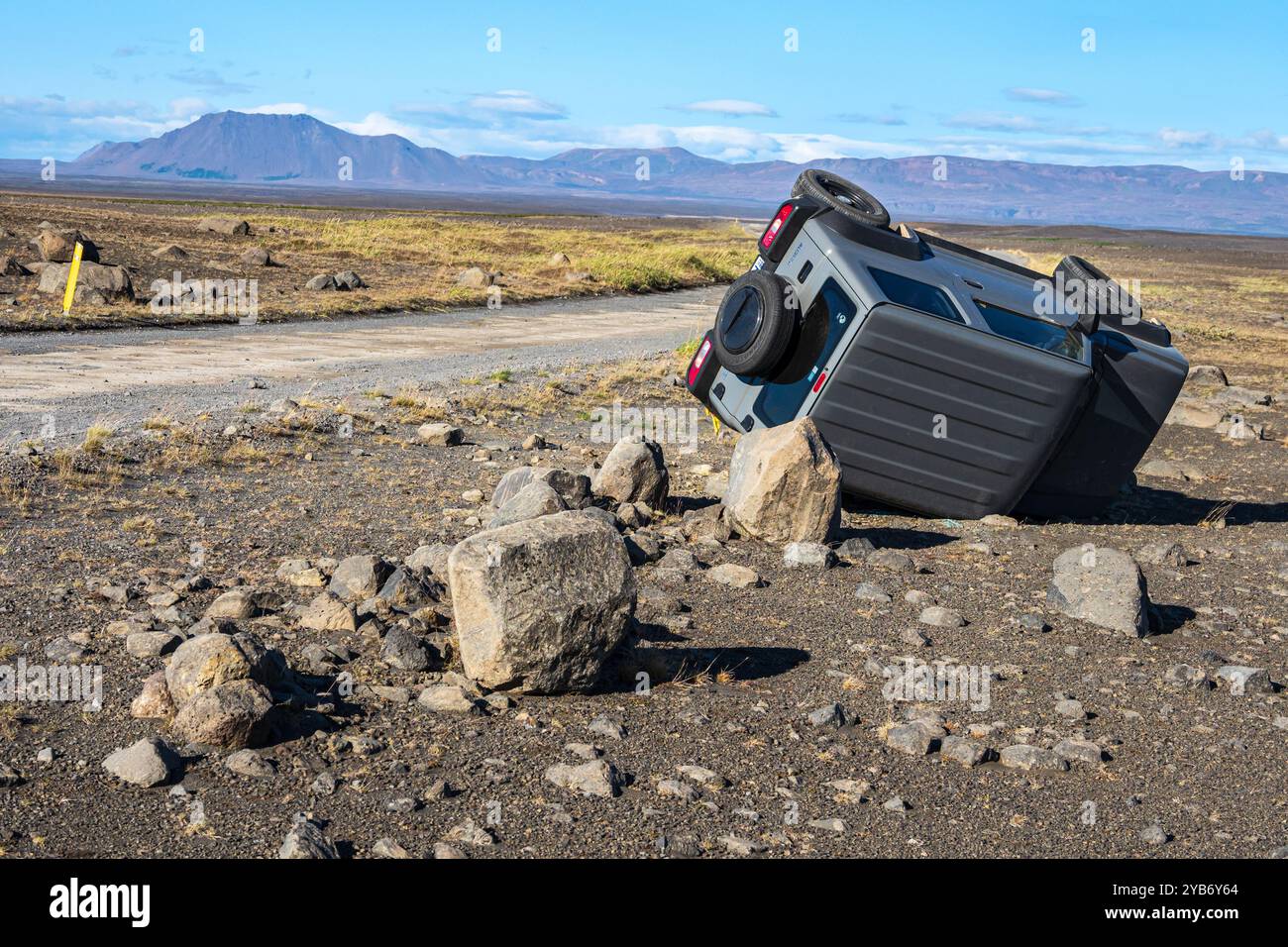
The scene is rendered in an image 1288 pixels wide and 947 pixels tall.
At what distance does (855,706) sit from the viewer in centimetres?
557

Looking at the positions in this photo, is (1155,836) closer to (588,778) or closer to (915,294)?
(588,778)

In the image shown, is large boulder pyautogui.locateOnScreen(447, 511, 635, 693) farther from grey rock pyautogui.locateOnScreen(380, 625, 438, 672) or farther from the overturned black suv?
the overturned black suv

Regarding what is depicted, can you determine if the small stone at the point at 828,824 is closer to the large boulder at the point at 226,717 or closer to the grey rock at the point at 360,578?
the large boulder at the point at 226,717

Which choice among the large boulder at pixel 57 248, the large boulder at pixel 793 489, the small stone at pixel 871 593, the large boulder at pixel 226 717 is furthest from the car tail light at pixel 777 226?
the large boulder at pixel 57 248

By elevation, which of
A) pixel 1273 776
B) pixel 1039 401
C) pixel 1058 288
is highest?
pixel 1058 288

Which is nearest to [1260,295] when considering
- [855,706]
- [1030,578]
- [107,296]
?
[107,296]

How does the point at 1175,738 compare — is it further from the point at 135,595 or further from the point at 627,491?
the point at 135,595

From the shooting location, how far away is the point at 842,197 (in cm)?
1055

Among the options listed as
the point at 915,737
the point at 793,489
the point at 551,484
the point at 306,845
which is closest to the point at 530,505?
the point at 551,484

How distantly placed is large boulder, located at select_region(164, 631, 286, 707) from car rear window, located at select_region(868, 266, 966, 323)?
5.32 meters

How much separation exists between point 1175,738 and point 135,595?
5227 mm

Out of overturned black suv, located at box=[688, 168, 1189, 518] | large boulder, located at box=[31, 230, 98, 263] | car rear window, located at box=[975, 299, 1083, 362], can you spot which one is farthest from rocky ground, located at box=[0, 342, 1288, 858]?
large boulder, located at box=[31, 230, 98, 263]

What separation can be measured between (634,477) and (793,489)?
4.69ft

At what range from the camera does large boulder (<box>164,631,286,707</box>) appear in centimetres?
489
